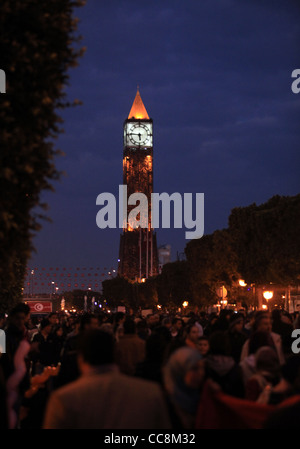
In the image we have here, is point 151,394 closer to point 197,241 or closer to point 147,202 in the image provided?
point 197,241

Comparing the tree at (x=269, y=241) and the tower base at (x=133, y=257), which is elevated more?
the tower base at (x=133, y=257)

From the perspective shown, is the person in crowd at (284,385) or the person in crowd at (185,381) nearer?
the person in crowd at (185,381)

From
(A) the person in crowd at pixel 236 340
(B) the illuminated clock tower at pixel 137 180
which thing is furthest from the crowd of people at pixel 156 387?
(B) the illuminated clock tower at pixel 137 180

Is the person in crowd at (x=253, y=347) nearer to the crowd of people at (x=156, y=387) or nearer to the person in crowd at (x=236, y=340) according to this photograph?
the crowd of people at (x=156, y=387)

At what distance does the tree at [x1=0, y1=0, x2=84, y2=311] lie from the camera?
9008 mm

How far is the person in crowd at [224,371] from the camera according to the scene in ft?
27.4

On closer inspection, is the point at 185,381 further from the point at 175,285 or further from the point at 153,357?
the point at 175,285

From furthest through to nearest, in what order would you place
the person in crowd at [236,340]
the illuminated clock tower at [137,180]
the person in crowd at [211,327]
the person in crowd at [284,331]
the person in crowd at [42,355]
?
the illuminated clock tower at [137,180] < the person in crowd at [211,327] < the person in crowd at [42,355] < the person in crowd at [236,340] < the person in crowd at [284,331]

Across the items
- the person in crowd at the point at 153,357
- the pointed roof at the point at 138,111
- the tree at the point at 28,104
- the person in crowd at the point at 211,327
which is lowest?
the person in crowd at the point at 153,357

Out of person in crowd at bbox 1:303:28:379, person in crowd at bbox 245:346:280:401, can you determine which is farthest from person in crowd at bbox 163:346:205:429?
person in crowd at bbox 1:303:28:379

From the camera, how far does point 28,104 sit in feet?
30.5

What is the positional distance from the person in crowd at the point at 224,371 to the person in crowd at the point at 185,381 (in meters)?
1.85

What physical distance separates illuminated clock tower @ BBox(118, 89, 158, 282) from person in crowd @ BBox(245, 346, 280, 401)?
523ft
